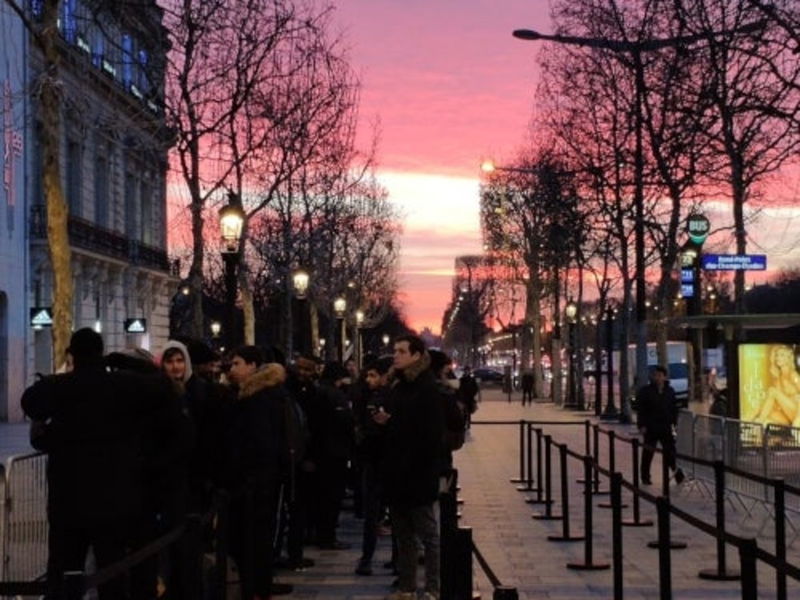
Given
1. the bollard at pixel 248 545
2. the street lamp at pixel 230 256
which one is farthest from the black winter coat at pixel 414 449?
the street lamp at pixel 230 256

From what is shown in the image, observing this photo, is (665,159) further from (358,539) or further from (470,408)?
(358,539)

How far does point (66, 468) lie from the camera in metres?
7.06

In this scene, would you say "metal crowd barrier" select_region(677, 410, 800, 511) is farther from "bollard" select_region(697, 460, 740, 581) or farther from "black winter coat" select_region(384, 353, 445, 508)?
"black winter coat" select_region(384, 353, 445, 508)

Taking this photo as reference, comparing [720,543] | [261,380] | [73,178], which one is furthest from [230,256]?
[73,178]

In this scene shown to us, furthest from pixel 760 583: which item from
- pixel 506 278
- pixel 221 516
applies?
pixel 506 278

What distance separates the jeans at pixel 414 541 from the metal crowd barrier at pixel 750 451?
6131mm

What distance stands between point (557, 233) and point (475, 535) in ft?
106

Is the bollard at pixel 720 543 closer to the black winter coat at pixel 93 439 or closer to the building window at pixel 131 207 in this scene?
the black winter coat at pixel 93 439

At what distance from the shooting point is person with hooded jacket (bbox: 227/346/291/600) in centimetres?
923

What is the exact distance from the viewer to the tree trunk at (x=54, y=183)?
54.3 ft

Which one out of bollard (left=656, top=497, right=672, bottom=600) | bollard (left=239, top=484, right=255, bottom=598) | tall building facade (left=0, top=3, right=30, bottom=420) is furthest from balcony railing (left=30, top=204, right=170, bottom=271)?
bollard (left=656, top=497, right=672, bottom=600)

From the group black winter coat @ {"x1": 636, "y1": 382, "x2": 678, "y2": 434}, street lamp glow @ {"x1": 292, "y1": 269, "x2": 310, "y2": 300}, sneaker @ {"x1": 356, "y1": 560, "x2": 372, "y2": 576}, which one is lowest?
sneaker @ {"x1": 356, "y1": 560, "x2": 372, "y2": 576}

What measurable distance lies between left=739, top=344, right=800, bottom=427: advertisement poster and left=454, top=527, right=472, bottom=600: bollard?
17.0 meters

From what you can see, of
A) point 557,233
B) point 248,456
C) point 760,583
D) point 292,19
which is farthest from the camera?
point 557,233
